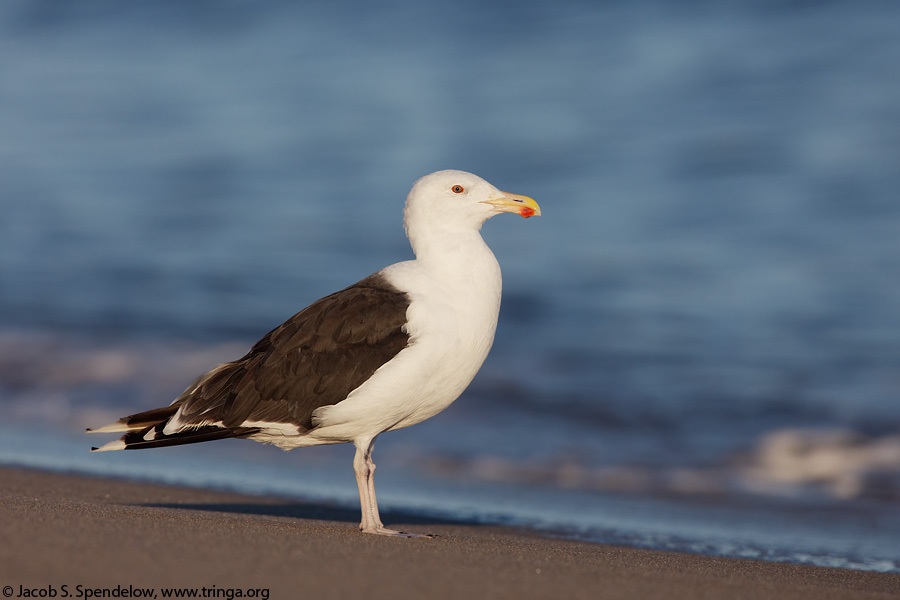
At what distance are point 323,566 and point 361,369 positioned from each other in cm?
127

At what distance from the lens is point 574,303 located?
13852mm

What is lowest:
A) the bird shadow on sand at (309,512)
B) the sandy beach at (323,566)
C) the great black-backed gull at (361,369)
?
the sandy beach at (323,566)

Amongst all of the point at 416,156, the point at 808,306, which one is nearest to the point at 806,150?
the point at 808,306

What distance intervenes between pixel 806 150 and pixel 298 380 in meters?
15.0

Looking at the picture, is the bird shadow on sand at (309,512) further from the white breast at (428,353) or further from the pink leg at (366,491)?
the white breast at (428,353)

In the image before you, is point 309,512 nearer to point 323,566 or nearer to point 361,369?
point 361,369

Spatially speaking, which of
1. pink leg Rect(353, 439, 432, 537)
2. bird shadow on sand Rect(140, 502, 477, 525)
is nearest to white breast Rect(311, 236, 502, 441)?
pink leg Rect(353, 439, 432, 537)

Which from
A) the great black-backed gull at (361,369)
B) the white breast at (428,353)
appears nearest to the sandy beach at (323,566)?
the great black-backed gull at (361,369)

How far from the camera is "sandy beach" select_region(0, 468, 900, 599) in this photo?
359 centimetres

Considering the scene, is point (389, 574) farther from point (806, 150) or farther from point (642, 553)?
point (806, 150)

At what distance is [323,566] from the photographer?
389 cm

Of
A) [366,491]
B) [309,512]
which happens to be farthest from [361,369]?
[309,512]

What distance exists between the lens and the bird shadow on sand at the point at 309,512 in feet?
20.5

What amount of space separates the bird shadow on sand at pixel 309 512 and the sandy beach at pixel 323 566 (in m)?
0.67
